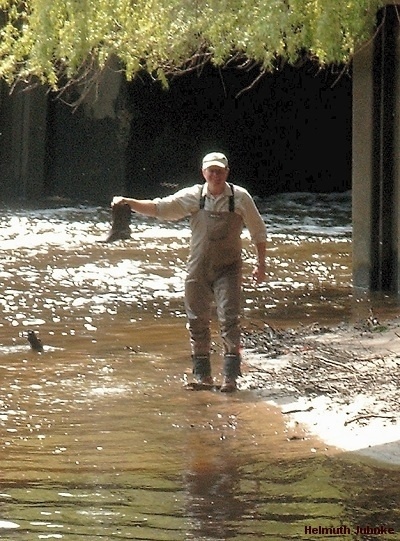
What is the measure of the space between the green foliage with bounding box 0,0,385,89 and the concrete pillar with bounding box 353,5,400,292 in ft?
2.17

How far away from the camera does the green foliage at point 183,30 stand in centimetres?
990

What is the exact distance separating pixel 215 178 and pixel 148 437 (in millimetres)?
1971

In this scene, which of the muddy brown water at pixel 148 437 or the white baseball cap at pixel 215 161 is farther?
the white baseball cap at pixel 215 161

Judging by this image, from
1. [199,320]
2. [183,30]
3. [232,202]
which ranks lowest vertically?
[199,320]

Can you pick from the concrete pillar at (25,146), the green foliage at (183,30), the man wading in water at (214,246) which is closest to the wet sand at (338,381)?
the man wading in water at (214,246)

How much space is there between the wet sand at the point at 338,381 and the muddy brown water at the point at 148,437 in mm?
173

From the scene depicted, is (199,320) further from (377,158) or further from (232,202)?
(377,158)

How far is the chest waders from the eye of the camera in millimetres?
8875

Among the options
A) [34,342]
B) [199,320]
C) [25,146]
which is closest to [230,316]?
[199,320]

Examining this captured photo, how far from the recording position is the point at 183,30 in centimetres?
1220

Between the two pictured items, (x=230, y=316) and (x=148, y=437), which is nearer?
(x=148, y=437)

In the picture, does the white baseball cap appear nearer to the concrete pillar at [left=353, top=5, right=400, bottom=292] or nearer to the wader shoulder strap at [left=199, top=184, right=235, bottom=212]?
the wader shoulder strap at [left=199, top=184, right=235, bottom=212]

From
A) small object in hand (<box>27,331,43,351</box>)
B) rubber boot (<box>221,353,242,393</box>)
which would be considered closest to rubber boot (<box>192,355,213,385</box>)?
rubber boot (<box>221,353,242,393</box>)

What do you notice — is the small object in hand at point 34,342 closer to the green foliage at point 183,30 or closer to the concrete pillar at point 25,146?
the green foliage at point 183,30
